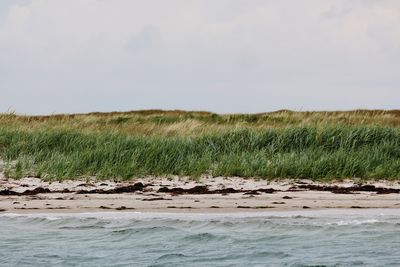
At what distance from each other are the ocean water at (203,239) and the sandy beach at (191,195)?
64cm

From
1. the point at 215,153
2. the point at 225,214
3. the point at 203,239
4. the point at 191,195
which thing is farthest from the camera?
the point at 215,153

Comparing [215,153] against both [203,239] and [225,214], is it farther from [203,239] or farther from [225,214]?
[203,239]

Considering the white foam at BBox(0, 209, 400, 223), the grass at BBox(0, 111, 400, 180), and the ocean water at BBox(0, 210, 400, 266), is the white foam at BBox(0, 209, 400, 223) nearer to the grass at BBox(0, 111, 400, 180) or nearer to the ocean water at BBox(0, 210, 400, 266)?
the ocean water at BBox(0, 210, 400, 266)

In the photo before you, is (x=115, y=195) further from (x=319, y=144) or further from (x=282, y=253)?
(x=319, y=144)

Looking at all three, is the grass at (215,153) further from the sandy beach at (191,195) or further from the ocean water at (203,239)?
the ocean water at (203,239)

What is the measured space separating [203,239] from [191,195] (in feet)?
10.8

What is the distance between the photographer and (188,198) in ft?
45.2

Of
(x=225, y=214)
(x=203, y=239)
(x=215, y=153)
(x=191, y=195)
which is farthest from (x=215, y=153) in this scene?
(x=203, y=239)

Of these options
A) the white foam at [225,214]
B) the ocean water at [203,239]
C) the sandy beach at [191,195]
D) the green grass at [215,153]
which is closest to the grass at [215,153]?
the green grass at [215,153]

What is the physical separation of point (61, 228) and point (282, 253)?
3.41 metres

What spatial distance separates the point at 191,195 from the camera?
556 inches

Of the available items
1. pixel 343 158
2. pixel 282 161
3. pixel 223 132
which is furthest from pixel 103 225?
pixel 223 132

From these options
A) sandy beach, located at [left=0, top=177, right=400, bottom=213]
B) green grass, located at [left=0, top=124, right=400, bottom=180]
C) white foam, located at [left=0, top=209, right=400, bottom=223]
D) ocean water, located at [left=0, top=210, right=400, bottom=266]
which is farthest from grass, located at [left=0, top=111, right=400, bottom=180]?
ocean water, located at [left=0, top=210, right=400, bottom=266]

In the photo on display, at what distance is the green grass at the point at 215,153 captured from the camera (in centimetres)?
1644
